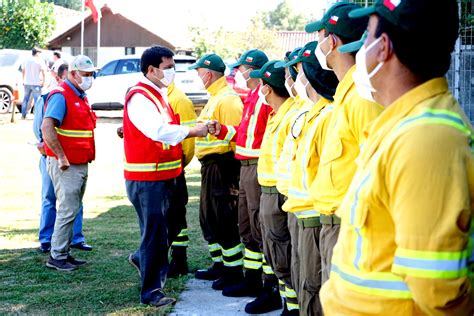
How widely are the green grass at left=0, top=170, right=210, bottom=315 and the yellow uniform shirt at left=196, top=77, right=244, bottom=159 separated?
1390 mm

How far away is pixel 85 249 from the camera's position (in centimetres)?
969

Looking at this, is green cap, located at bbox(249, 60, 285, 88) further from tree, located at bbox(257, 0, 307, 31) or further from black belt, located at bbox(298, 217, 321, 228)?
tree, located at bbox(257, 0, 307, 31)

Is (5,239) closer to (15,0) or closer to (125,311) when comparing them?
(125,311)

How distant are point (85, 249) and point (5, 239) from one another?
1366 millimetres

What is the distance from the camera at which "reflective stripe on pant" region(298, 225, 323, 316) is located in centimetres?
480

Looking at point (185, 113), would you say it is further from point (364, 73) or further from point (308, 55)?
point (364, 73)

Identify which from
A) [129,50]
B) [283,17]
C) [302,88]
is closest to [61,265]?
[302,88]

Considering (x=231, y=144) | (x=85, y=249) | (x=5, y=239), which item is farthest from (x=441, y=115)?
(x=5, y=239)

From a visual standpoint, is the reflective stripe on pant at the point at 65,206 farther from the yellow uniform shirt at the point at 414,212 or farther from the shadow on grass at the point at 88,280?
the yellow uniform shirt at the point at 414,212

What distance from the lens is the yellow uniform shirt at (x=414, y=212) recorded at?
2398 millimetres

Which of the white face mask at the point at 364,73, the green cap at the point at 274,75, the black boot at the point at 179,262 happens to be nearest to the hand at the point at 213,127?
the green cap at the point at 274,75

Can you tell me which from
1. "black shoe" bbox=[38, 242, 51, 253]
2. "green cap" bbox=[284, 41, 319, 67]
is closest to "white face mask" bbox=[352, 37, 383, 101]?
"green cap" bbox=[284, 41, 319, 67]

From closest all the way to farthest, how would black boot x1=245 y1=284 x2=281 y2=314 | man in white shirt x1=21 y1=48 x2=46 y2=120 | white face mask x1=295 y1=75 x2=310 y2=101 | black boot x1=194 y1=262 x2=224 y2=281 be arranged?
white face mask x1=295 y1=75 x2=310 y2=101, black boot x1=245 y1=284 x2=281 y2=314, black boot x1=194 y1=262 x2=224 y2=281, man in white shirt x1=21 y1=48 x2=46 y2=120

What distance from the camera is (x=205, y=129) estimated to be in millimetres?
7031
